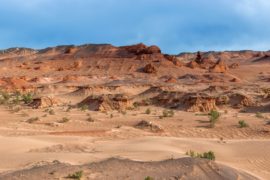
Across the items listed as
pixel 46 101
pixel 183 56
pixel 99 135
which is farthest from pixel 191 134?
pixel 183 56

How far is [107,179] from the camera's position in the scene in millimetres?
7848

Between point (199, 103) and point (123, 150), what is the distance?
11593mm

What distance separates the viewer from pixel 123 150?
38.9 ft

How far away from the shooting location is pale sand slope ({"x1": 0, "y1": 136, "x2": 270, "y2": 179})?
10267mm

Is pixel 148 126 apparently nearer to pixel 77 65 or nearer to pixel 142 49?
pixel 77 65

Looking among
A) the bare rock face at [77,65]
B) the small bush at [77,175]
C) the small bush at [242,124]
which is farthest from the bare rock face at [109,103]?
the bare rock face at [77,65]

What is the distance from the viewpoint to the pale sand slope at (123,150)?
10267mm

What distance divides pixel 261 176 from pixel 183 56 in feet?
351

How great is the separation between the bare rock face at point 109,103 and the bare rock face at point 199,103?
9.48 ft

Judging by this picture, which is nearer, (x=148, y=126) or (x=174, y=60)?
(x=148, y=126)

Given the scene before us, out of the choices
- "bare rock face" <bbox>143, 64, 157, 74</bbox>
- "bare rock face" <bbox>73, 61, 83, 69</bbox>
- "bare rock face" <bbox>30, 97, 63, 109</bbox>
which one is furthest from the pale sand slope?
"bare rock face" <bbox>73, 61, 83, 69</bbox>

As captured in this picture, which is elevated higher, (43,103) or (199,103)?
(43,103)

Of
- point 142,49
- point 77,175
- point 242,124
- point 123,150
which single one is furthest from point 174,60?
point 77,175

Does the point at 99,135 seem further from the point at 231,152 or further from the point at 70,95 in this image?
the point at 70,95
